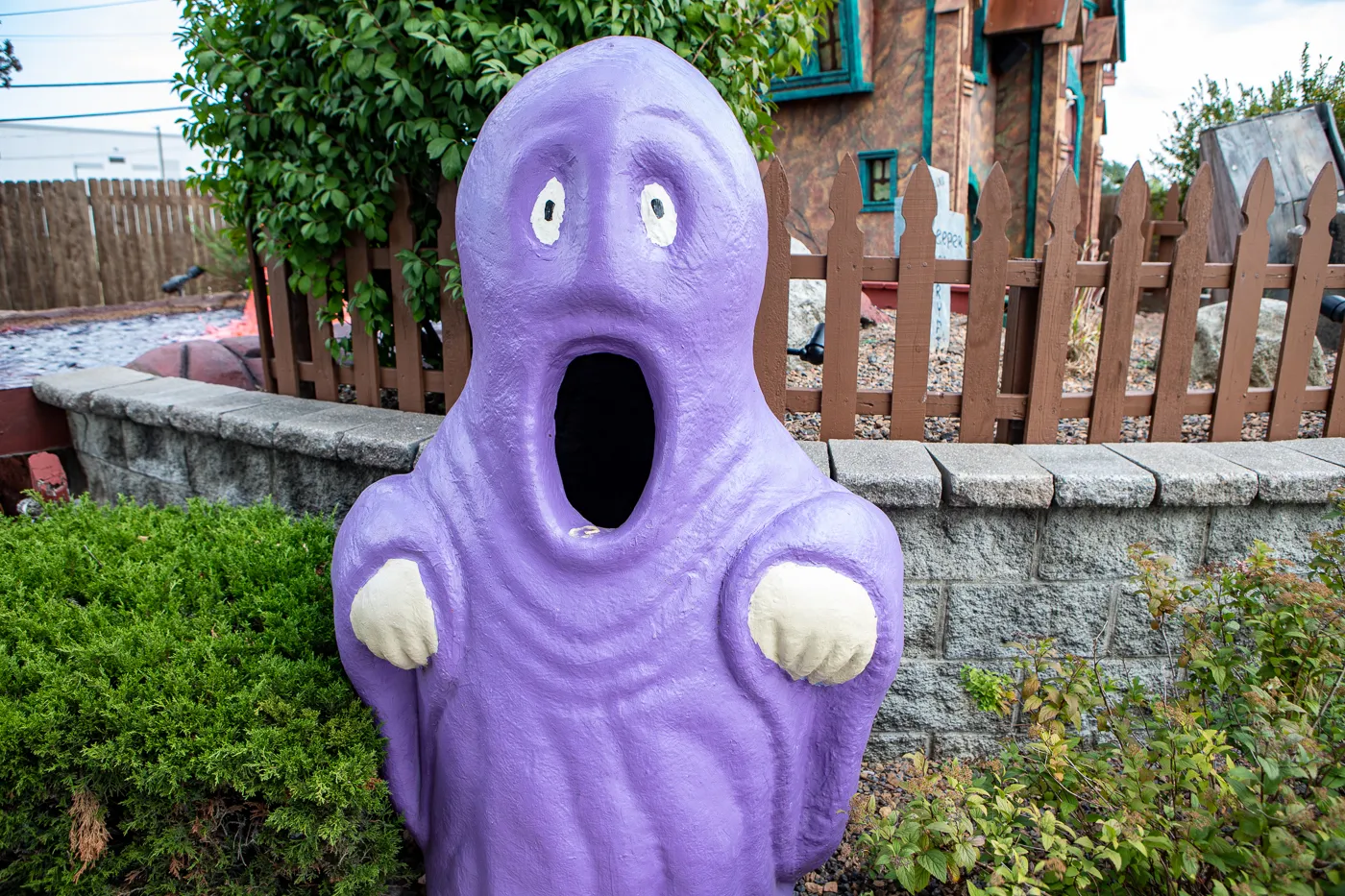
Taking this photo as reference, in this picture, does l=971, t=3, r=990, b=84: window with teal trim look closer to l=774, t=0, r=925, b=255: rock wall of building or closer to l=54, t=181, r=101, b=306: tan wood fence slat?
l=774, t=0, r=925, b=255: rock wall of building

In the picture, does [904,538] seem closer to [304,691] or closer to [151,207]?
[304,691]

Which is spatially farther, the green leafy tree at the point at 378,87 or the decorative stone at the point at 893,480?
the green leafy tree at the point at 378,87

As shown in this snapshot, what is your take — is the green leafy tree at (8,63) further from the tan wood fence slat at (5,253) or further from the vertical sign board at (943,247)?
the vertical sign board at (943,247)

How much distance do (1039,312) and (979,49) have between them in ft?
24.0

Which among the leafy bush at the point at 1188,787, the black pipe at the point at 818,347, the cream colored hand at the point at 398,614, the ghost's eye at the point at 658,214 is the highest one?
the ghost's eye at the point at 658,214

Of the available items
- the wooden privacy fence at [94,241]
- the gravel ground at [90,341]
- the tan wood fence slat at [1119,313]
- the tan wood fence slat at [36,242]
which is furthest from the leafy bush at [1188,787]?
the tan wood fence slat at [36,242]

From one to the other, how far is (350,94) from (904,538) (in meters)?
2.47

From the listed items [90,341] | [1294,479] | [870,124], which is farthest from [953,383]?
[90,341]

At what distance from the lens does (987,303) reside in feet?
9.59

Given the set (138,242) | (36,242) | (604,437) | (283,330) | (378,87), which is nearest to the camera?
(604,437)

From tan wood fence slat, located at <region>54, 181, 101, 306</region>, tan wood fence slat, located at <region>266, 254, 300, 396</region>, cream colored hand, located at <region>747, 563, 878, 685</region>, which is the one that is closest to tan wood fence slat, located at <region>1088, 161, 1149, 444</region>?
cream colored hand, located at <region>747, 563, 878, 685</region>

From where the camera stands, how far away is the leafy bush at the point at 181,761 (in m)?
1.59

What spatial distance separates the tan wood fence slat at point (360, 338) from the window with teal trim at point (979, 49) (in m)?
7.46

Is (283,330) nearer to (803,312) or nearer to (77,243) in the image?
(803,312)
